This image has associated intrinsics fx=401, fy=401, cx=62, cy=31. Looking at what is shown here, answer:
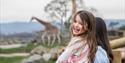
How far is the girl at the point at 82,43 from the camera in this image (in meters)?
1.47

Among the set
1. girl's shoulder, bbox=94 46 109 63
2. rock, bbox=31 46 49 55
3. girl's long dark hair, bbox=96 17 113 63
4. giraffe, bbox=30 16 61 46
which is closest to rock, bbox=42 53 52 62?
rock, bbox=31 46 49 55

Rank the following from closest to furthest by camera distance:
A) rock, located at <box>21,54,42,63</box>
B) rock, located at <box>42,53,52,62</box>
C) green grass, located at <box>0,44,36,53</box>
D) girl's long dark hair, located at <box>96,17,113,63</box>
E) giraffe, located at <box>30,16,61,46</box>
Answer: girl's long dark hair, located at <box>96,17,113,63</box> → rock, located at <box>42,53,52,62</box> → rock, located at <box>21,54,42,63</box> → green grass, located at <box>0,44,36,53</box> → giraffe, located at <box>30,16,61,46</box>

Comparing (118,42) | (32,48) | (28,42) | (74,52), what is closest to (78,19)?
(74,52)

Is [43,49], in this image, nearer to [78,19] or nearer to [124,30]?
[124,30]

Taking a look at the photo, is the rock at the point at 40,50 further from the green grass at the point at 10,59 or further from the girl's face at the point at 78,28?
the girl's face at the point at 78,28

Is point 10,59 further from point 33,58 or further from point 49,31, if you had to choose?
point 49,31

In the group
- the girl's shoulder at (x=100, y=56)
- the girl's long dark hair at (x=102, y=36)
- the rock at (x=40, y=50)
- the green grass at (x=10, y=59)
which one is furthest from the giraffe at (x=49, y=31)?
the girl's shoulder at (x=100, y=56)

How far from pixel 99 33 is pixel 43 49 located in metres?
7.65

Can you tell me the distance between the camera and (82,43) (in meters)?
Answer: 1.48

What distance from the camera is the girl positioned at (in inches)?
57.9

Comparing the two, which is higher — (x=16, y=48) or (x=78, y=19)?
(x=78, y=19)

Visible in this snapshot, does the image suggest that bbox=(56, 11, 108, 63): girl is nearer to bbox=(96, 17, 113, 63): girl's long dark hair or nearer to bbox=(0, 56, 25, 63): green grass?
bbox=(96, 17, 113, 63): girl's long dark hair

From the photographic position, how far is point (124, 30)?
7.90m

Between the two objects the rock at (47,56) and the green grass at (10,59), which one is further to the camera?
the green grass at (10,59)
